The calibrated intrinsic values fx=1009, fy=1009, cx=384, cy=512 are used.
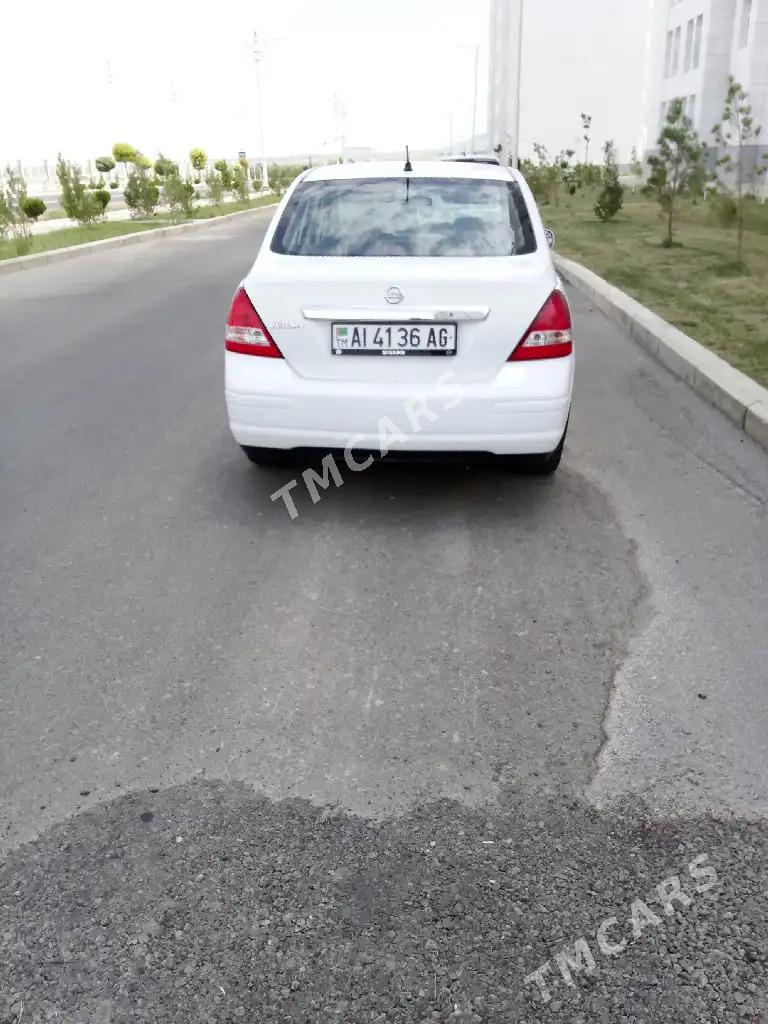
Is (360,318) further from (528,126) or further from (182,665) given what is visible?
(528,126)

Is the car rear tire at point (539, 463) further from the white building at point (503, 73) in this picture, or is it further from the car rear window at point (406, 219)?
the white building at point (503, 73)

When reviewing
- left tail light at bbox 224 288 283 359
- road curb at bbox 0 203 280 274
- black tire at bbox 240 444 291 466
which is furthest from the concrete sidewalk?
left tail light at bbox 224 288 283 359

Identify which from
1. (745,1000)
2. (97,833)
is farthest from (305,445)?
(745,1000)

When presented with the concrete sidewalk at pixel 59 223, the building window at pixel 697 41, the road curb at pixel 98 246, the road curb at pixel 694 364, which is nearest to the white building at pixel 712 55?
the building window at pixel 697 41

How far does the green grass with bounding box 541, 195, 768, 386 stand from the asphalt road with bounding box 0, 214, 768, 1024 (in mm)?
3204

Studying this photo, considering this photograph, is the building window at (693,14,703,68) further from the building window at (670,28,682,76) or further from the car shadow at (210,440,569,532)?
the car shadow at (210,440,569,532)

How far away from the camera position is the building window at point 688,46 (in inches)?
1940

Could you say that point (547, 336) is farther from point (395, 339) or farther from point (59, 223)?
point (59, 223)

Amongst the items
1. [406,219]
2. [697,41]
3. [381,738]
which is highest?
[697,41]

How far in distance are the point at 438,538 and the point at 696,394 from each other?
3.42m

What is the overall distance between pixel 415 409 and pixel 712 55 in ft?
158

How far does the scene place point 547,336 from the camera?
4473mm

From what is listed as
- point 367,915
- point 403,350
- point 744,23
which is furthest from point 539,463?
point 744,23

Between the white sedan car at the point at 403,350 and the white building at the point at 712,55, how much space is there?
35.2 m
